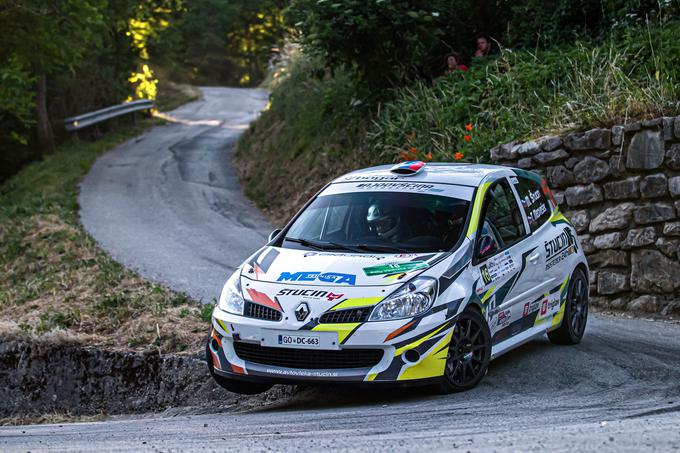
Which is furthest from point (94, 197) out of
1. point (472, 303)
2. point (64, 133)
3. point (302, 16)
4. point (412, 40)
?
point (472, 303)

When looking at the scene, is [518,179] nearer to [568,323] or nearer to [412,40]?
[568,323]

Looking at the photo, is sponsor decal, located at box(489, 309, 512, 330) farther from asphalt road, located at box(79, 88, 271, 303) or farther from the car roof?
asphalt road, located at box(79, 88, 271, 303)

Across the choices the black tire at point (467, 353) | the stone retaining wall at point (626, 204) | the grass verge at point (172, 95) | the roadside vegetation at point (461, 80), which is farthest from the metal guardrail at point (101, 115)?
the black tire at point (467, 353)

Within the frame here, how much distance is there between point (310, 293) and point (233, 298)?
76 centimetres

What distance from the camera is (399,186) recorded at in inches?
338

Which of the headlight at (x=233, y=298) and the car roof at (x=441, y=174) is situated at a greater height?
the car roof at (x=441, y=174)

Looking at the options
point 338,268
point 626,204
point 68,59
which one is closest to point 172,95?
point 68,59

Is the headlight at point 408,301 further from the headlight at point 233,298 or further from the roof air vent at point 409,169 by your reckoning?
the roof air vent at point 409,169

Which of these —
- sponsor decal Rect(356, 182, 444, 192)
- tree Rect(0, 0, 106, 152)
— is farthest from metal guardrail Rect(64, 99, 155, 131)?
sponsor decal Rect(356, 182, 444, 192)

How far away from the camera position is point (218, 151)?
26734 millimetres

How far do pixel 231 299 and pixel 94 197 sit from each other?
13.4 metres

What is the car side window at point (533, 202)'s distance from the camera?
29.7 ft

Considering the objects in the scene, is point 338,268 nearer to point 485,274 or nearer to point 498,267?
point 485,274

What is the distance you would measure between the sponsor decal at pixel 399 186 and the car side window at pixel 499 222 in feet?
1.53
